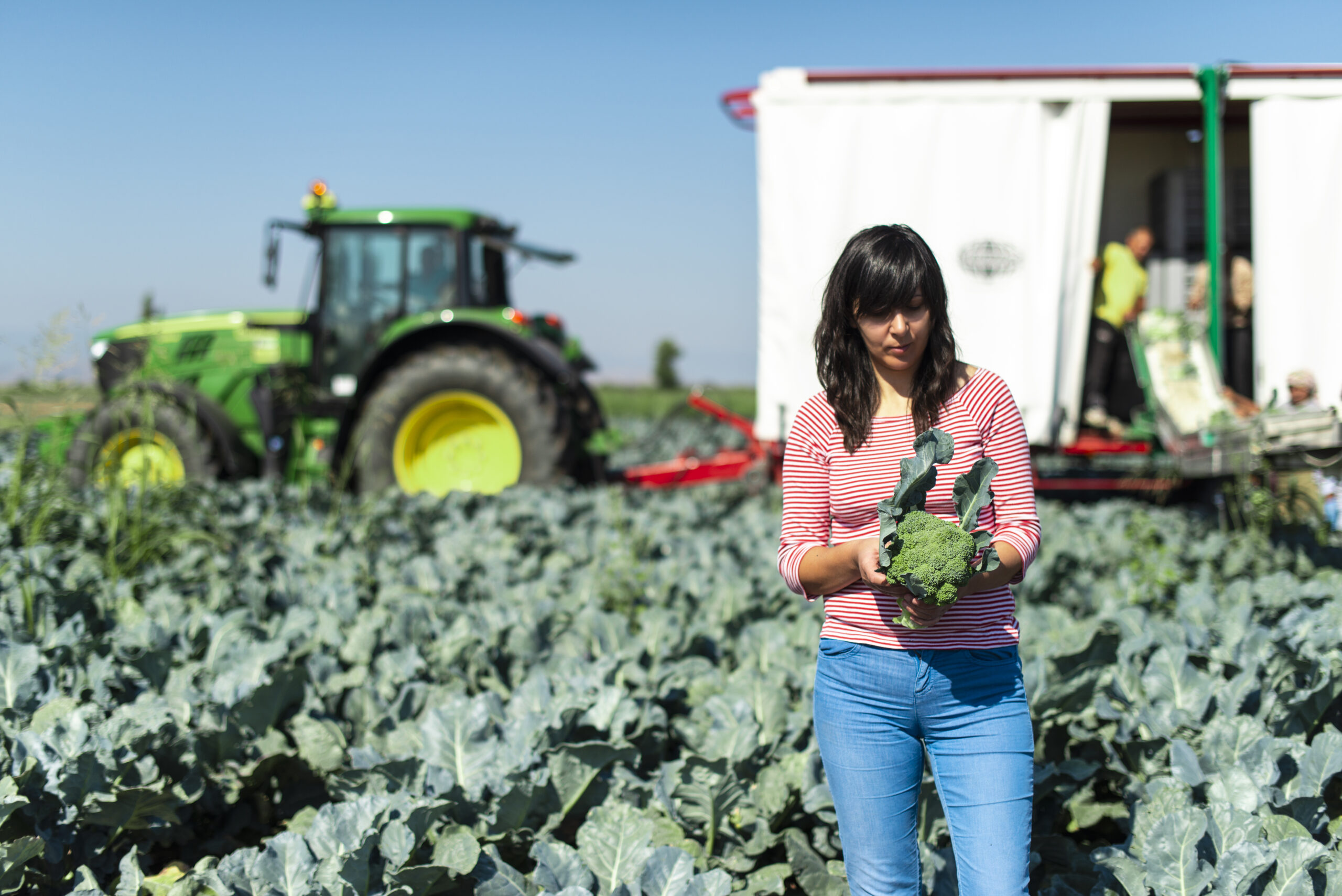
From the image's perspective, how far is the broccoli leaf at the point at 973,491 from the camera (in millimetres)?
1511

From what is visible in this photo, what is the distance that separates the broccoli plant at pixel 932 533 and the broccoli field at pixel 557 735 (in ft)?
2.71

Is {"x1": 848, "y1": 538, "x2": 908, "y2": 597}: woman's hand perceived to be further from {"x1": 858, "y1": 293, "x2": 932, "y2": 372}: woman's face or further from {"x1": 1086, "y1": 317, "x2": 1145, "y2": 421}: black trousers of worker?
{"x1": 1086, "y1": 317, "x2": 1145, "y2": 421}: black trousers of worker

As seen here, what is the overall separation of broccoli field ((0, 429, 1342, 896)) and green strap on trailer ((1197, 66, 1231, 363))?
2.56 meters

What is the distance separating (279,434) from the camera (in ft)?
23.8

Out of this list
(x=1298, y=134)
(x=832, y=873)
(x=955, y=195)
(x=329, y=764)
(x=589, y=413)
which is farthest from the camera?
(x=589, y=413)

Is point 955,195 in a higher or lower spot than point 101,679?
higher

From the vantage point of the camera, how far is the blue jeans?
60.5 inches

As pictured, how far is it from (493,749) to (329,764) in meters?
0.57

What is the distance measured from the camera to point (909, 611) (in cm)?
151

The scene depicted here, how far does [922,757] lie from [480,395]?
5.51 meters

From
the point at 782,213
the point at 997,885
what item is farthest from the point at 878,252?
the point at 782,213

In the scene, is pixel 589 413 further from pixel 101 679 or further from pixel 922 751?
pixel 922 751

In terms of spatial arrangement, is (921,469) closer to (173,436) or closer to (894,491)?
(894,491)

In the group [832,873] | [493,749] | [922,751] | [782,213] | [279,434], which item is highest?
[782,213]
